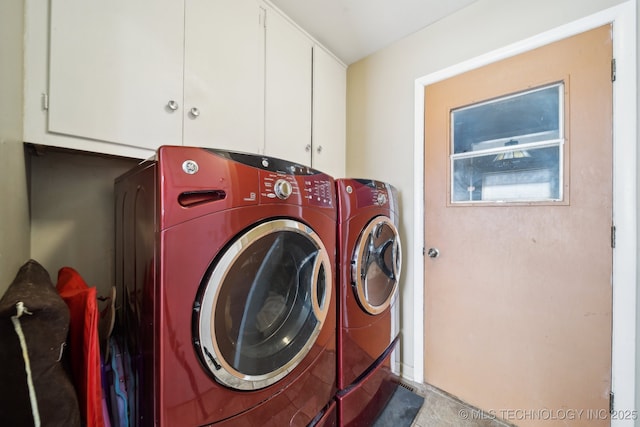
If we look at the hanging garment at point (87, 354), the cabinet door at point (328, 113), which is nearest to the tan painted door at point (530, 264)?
the cabinet door at point (328, 113)

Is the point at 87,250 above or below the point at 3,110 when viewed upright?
below

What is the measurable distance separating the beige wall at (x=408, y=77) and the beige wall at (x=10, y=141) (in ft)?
5.62

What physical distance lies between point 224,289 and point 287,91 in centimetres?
126

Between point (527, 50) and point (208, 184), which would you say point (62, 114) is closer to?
point (208, 184)

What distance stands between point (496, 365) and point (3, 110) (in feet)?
7.45

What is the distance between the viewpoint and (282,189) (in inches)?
30.5

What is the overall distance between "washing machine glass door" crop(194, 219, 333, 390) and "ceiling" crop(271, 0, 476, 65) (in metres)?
1.41

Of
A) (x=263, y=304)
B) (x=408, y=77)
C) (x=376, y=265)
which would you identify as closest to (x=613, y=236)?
(x=376, y=265)

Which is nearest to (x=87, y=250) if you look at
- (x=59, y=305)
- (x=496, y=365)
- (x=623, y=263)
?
(x=59, y=305)

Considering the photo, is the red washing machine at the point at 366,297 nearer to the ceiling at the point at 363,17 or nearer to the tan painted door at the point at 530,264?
the tan painted door at the point at 530,264

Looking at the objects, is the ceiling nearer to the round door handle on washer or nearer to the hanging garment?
the round door handle on washer

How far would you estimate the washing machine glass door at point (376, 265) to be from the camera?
1132 mm

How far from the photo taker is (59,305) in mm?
494

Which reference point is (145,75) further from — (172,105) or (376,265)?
(376,265)
